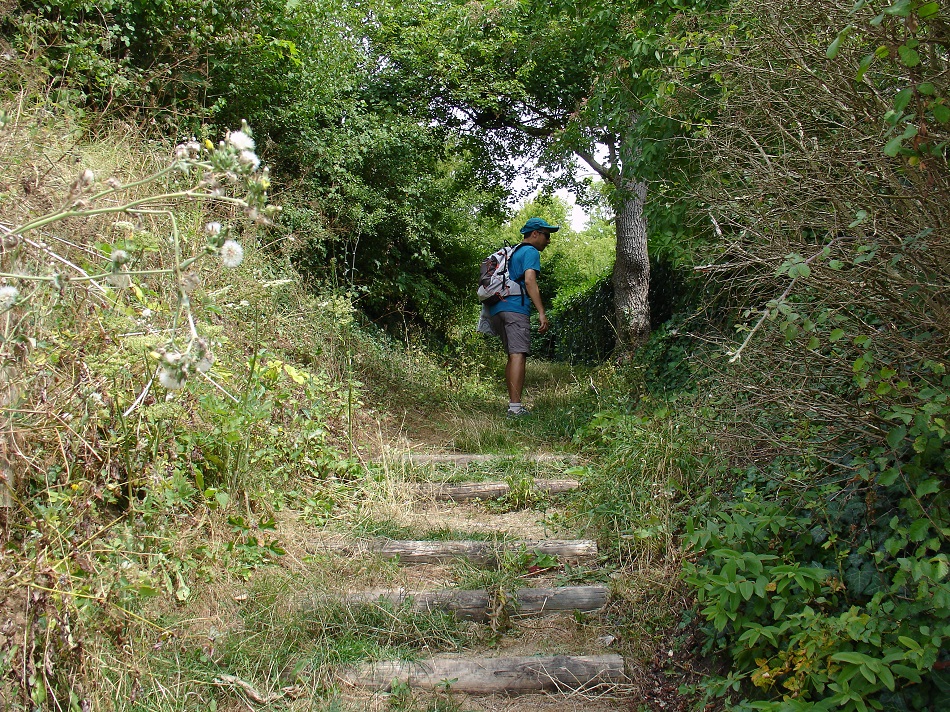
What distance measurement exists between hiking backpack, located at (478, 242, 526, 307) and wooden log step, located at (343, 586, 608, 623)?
3.82 metres

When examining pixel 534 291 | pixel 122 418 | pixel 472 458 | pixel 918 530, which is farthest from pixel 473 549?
pixel 534 291

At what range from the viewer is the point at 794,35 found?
9.61 ft

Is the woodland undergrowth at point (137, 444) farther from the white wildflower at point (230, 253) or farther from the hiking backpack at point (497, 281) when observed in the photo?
the hiking backpack at point (497, 281)

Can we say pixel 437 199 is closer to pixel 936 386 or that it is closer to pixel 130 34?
pixel 130 34

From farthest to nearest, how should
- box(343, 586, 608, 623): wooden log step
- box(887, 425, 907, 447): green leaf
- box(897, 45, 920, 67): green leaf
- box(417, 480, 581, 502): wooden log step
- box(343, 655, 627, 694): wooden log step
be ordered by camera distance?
box(417, 480, 581, 502): wooden log step → box(343, 586, 608, 623): wooden log step → box(343, 655, 627, 694): wooden log step → box(887, 425, 907, 447): green leaf → box(897, 45, 920, 67): green leaf

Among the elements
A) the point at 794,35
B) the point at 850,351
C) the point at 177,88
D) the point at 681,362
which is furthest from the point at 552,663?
the point at 177,88

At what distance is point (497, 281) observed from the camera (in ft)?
23.1

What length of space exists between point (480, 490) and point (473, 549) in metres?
0.96

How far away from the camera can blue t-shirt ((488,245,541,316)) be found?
23.1ft

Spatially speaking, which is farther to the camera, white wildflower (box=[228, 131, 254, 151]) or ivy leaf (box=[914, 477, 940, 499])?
ivy leaf (box=[914, 477, 940, 499])

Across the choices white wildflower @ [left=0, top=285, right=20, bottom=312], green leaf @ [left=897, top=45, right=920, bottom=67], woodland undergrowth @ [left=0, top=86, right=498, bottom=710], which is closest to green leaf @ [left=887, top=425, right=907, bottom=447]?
green leaf @ [left=897, top=45, right=920, bottom=67]

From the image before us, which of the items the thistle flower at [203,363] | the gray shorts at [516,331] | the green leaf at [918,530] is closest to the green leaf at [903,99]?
the green leaf at [918,530]

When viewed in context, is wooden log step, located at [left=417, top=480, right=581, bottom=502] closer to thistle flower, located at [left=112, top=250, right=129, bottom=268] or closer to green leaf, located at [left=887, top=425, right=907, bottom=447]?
green leaf, located at [left=887, top=425, right=907, bottom=447]

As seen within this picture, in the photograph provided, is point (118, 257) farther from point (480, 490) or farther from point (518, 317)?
point (518, 317)
